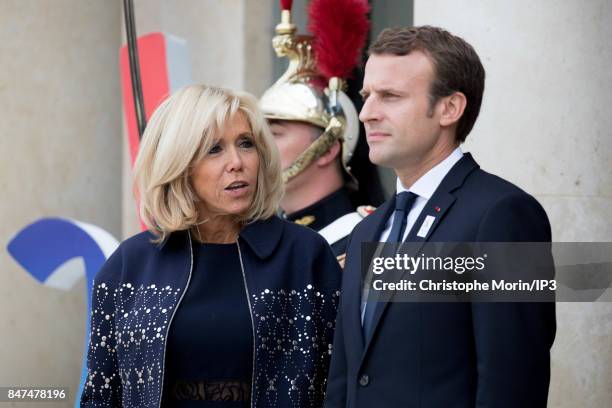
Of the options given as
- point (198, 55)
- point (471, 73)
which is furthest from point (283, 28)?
point (471, 73)

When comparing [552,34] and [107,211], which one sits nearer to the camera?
[552,34]

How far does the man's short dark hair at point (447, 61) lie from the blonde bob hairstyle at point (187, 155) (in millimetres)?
623

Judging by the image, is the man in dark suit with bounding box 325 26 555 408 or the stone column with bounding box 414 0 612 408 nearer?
the man in dark suit with bounding box 325 26 555 408

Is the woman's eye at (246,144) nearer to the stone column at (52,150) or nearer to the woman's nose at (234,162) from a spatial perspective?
the woman's nose at (234,162)

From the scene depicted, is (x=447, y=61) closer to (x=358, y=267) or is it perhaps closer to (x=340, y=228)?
(x=358, y=267)

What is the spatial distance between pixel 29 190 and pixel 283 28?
221cm

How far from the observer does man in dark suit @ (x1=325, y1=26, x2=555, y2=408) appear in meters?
2.72

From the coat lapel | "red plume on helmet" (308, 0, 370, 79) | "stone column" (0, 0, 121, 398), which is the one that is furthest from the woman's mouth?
"stone column" (0, 0, 121, 398)

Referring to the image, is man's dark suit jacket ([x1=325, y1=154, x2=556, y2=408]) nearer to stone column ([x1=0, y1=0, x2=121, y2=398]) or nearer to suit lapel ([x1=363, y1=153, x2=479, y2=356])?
suit lapel ([x1=363, y1=153, x2=479, y2=356])

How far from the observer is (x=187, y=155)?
11.6 ft

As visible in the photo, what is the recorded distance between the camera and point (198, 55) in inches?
268

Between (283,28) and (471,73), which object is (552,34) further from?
(283,28)

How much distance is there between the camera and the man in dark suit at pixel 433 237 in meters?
2.72

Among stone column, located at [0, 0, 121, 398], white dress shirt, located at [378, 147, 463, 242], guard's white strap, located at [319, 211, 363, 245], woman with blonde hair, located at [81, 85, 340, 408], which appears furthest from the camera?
stone column, located at [0, 0, 121, 398]
